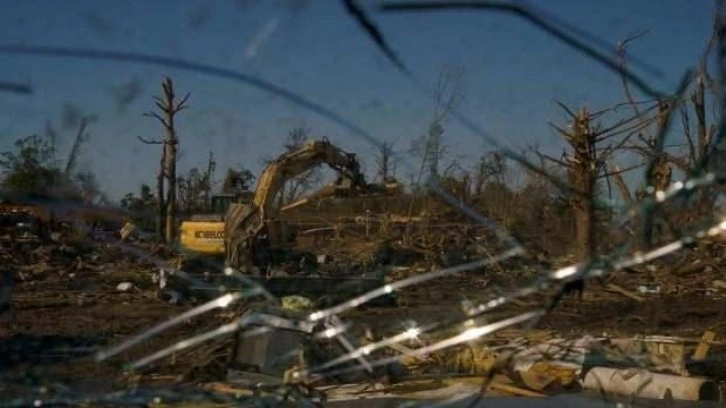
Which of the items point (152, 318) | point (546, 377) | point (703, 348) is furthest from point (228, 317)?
point (152, 318)

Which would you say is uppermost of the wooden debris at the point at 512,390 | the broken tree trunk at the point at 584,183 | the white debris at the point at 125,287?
the broken tree trunk at the point at 584,183

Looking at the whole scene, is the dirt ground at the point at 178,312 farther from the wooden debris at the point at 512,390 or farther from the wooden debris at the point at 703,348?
the wooden debris at the point at 512,390

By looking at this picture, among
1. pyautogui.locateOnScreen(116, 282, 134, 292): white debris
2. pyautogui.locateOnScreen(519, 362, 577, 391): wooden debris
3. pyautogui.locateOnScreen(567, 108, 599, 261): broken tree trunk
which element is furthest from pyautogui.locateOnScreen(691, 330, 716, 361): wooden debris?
pyautogui.locateOnScreen(116, 282, 134, 292): white debris

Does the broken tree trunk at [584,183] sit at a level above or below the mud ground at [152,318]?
above

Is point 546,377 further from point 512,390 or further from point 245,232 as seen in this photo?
point 245,232

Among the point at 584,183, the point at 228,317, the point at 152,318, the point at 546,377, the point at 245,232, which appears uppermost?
the point at 245,232

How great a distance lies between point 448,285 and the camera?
10188 millimetres

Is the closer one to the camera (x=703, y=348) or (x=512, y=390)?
(x=512, y=390)

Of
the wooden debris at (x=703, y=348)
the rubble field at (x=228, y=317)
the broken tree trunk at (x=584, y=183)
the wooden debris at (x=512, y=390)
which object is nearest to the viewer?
the broken tree trunk at (x=584, y=183)

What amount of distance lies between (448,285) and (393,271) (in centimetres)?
Result: 552

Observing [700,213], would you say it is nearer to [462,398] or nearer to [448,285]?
[462,398]

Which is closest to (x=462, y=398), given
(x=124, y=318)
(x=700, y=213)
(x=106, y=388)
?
(x=106, y=388)

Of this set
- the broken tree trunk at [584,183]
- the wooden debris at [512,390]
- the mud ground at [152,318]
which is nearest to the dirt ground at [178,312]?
the mud ground at [152,318]

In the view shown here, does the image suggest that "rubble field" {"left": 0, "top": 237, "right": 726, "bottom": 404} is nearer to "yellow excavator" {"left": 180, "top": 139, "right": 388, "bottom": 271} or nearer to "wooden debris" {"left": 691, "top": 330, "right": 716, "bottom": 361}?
"wooden debris" {"left": 691, "top": 330, "right": 716, "bottom": 361}
